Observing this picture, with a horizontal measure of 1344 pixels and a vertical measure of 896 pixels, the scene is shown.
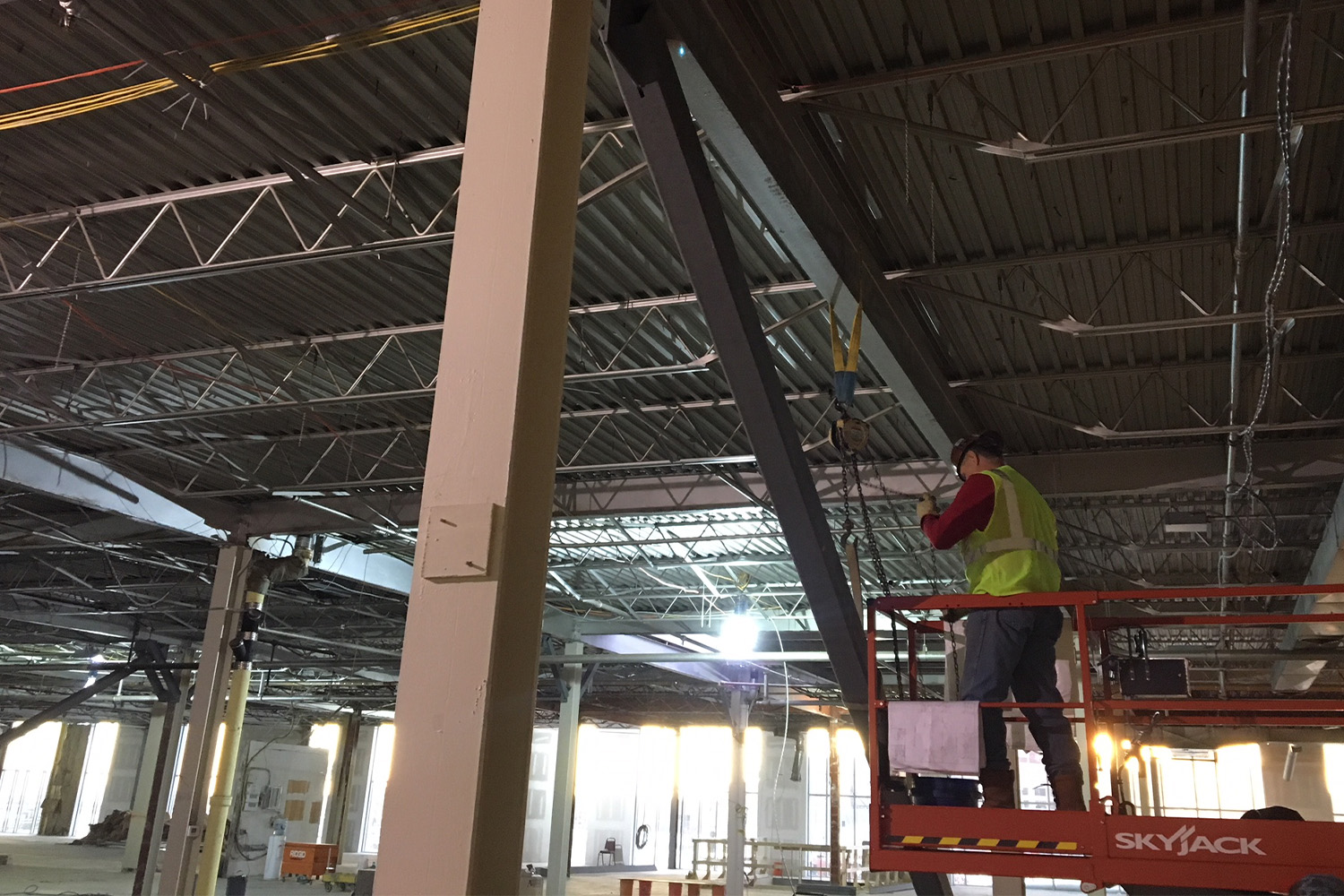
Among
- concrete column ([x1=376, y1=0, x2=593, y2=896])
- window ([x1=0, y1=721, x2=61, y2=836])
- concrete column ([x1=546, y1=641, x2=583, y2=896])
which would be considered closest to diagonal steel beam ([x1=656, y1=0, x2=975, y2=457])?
concrete column ([x1=376, y1=0, x2=593, y2=896])

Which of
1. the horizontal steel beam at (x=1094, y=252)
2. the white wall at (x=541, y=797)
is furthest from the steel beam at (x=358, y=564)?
the white wall at (x=541, y=797)

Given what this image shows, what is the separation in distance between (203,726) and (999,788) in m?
16.2

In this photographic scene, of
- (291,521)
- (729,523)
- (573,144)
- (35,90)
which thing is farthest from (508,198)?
(291,521)

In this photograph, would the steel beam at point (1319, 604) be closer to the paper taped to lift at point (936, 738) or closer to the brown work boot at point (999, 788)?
the brown work boot at point (999, 788)

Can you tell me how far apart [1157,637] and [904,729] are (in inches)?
Result: 899

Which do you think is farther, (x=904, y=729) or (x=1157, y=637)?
(x=1157, y=637)

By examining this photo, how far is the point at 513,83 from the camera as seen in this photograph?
4910 millimetres

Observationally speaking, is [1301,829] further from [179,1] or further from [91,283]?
[91,283]

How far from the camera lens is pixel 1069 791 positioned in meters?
6.43

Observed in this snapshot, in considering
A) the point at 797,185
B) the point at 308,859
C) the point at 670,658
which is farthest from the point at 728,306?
the point at 308,859

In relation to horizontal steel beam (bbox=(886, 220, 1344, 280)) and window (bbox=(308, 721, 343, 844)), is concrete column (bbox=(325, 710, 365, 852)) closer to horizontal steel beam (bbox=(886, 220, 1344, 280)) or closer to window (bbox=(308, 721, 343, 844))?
window (bbox=(308, 721, 343, 844))

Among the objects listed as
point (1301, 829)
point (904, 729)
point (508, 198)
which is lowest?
point (1301, 829)

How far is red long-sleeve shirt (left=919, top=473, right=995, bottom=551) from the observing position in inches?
263

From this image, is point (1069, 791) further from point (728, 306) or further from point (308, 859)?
point (308, 859)
